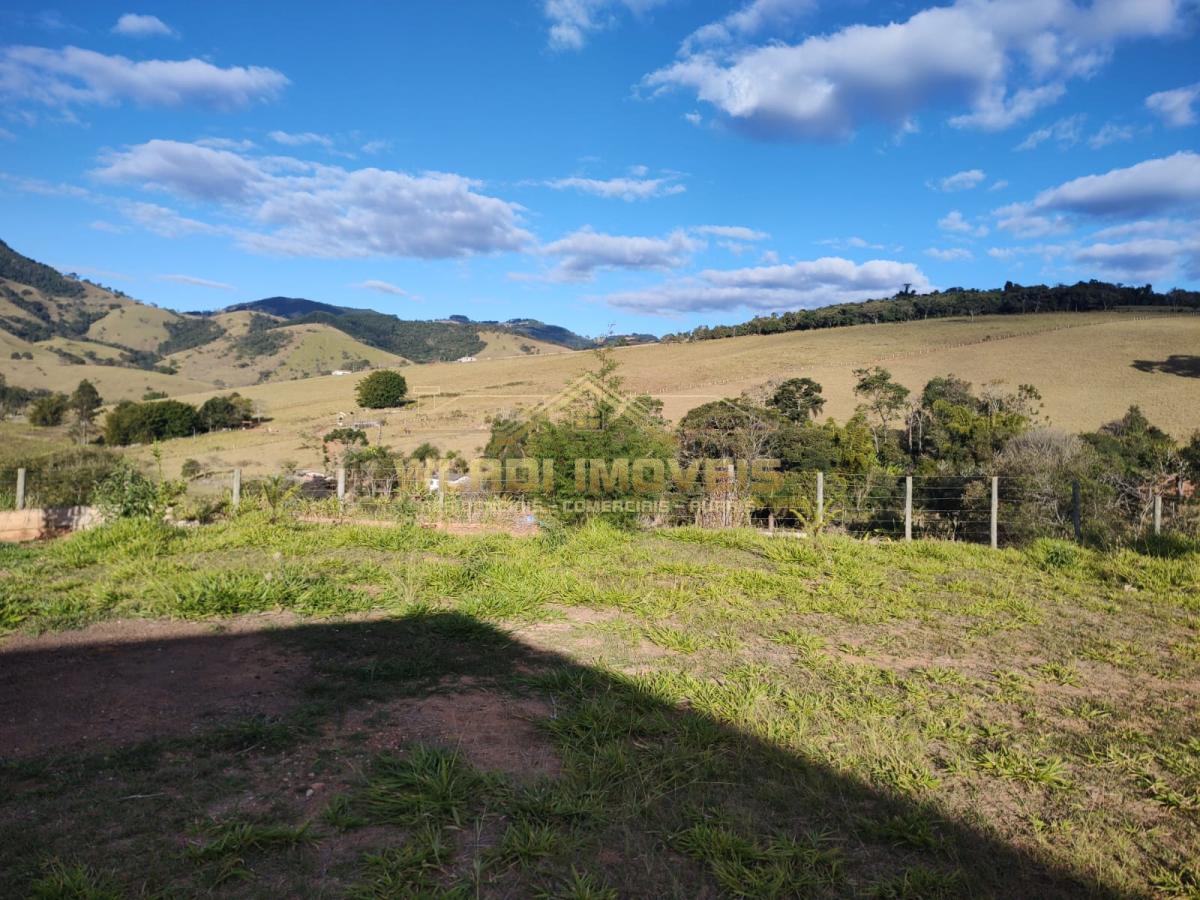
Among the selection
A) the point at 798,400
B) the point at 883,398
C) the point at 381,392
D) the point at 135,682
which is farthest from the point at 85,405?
the point at 135,682

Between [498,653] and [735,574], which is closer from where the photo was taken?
[498,653]

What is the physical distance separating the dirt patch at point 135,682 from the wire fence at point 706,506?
4.85 m

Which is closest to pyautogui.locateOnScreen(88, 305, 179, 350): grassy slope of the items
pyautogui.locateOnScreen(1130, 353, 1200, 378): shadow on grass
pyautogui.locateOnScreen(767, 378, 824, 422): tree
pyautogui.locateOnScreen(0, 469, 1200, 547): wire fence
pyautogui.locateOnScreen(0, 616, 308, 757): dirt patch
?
pyautogui.locateOnScreen(767, 378, 824, 422): tree

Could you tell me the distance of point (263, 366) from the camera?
106875mm

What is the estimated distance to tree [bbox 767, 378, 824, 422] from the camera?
87.9 ft

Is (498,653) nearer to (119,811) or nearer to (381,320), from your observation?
(119,811)

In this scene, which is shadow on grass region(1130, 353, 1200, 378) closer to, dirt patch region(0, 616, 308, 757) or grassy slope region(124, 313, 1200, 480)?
grassy slope region(124, 313, 1200, 480)

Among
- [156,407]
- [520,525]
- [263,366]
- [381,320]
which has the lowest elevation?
→ [520,525]

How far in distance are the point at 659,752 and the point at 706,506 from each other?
8408mm

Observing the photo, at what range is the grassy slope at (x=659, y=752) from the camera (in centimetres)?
212

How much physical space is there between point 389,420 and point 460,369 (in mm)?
21481

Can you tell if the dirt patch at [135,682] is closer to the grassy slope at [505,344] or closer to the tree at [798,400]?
the tree at [798,400]

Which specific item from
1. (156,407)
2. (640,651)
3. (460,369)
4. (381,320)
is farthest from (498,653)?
(381,320)

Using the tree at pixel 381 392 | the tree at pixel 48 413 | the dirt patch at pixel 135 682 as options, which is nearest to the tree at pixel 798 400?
the dirt patch at pixel 135 682
